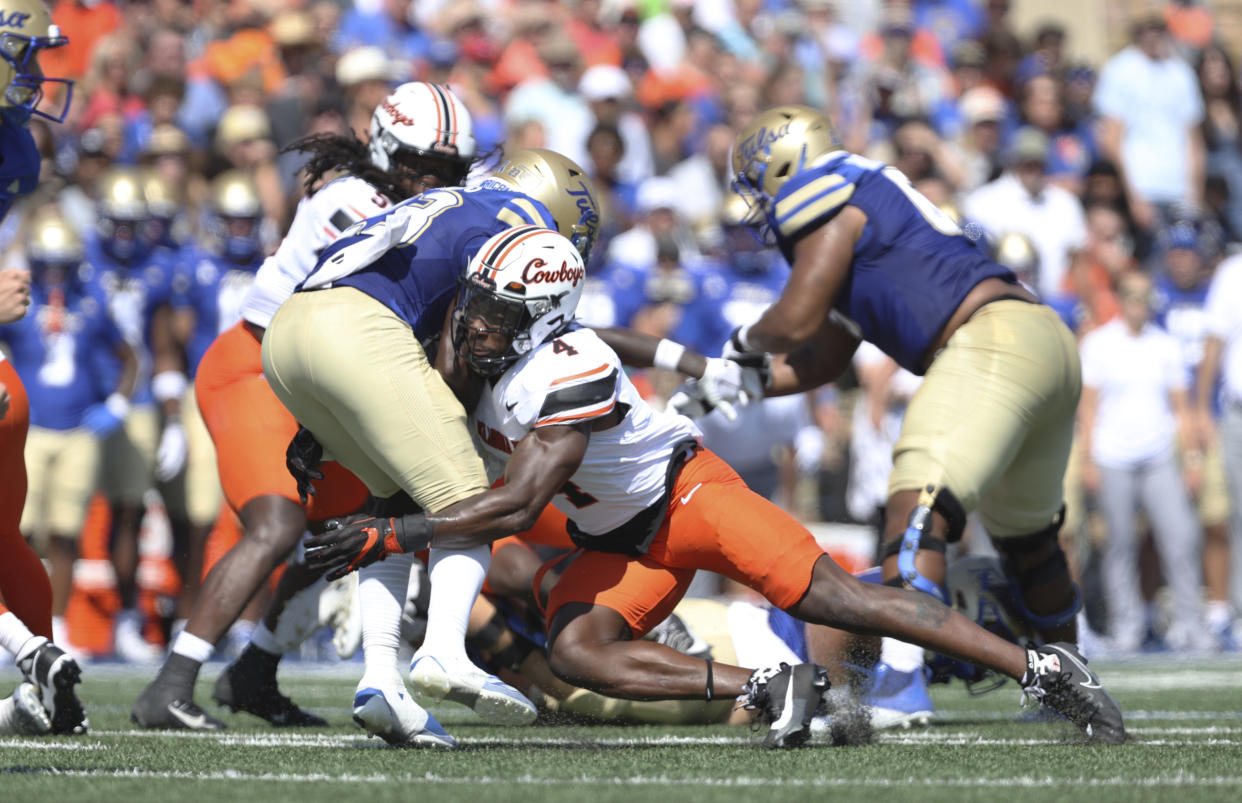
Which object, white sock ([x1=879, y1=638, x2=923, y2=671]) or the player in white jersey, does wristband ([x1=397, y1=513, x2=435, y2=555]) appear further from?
white sock ([x1=879, y1=638, x2=923, y2=671])

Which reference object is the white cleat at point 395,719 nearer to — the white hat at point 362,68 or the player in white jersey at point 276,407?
the player in white jersey at point 276,407

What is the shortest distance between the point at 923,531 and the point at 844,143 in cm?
330

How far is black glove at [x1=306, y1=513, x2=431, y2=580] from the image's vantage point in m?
4.29

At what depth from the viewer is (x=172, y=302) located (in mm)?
9078

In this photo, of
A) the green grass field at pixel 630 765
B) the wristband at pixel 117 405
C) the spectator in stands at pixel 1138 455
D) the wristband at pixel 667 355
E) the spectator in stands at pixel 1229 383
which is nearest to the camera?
the green grass field at pixel 630 765

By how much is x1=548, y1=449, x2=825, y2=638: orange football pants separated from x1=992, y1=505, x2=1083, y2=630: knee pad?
1.16 metres

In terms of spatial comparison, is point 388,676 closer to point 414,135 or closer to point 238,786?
point 238,786

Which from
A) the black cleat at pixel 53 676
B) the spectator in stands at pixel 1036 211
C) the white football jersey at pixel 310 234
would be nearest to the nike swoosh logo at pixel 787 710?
the black cleat at pixel 53 676

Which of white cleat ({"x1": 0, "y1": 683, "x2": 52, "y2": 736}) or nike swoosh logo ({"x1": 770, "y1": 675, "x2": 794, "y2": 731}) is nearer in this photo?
nike swoosh logo ({"x1": 770, "y1": 675, "x2": 794, "y2": 731})

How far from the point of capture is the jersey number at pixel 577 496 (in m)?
4.66

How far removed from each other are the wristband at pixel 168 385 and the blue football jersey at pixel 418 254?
4.42 metres

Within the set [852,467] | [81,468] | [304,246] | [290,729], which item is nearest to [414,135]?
[304,246]

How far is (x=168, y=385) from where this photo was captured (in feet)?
29.6

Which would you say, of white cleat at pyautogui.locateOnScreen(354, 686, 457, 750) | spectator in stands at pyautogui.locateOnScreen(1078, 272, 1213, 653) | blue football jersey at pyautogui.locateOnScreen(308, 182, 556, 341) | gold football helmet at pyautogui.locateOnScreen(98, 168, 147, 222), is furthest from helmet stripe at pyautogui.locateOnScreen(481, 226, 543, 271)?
spectator in stands at pyautogui.locateOnScreen(1078, 272, 1213, 653)
